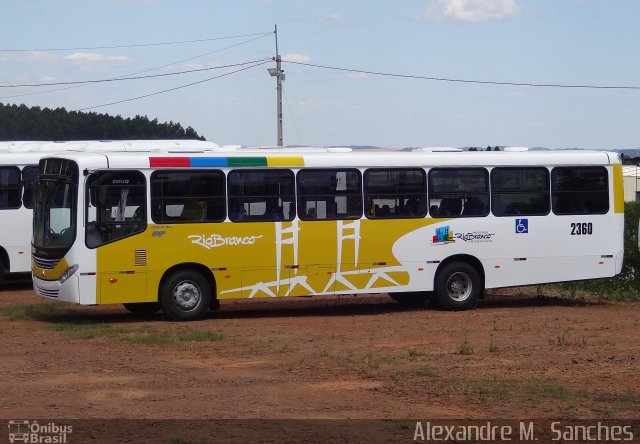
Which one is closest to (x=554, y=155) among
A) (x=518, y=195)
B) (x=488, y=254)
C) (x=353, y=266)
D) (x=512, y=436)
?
(x=518, y=195)

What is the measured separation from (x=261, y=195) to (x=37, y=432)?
9766 millimetres

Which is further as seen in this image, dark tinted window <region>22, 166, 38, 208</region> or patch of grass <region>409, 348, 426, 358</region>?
dark tinted window <region>22, 166, 38, 208</region>

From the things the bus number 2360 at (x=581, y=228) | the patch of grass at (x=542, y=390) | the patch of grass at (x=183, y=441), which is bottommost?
the patch of grass at (x=183, y=441)

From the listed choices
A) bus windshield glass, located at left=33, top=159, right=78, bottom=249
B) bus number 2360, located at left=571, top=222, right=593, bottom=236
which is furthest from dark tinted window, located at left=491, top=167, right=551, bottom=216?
bus windshield glass, located at left=33, top=159, right=78, bottom=249

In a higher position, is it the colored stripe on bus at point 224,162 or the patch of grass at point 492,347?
the colored stripe on bus at point 224,162

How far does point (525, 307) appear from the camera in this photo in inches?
827

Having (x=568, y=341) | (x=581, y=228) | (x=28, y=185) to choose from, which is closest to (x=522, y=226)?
(x=581, y=228)

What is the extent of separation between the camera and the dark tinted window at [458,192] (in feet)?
64.1

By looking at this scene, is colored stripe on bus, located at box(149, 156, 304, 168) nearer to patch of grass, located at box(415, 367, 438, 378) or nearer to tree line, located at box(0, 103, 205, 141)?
patch of grass, located at box(415, 367, 438, 378)

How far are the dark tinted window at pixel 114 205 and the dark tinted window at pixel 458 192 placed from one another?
5296 millimetres

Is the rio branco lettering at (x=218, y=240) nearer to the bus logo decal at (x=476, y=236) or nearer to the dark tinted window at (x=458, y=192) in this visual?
the dark tinted window at (x=458, y=192)

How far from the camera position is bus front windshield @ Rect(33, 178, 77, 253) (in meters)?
17.4

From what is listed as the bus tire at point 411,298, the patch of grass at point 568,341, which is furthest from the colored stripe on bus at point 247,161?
the patch of grass at point 568,341

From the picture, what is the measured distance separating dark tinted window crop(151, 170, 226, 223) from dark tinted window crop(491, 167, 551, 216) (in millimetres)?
5179
